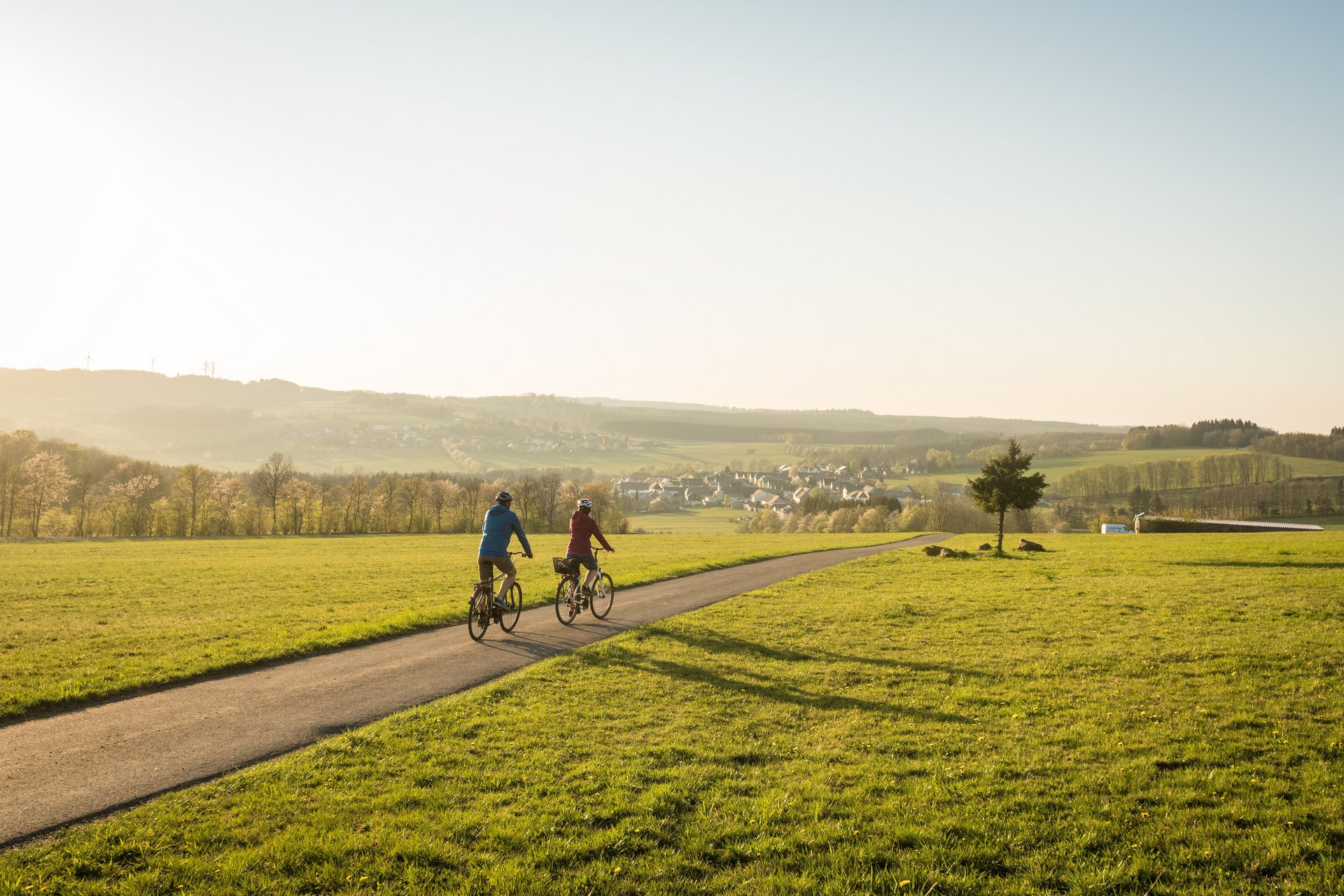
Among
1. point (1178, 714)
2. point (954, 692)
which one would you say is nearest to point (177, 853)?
point (954, 692)

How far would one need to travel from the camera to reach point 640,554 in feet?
162

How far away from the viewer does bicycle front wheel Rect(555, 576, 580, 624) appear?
19.3 m

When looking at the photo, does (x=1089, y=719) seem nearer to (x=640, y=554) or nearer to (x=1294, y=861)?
(x=1294, y=861)

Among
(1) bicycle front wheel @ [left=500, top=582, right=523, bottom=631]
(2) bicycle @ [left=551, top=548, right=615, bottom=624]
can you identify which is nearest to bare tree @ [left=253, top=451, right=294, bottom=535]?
(2) bicycle @ [left=551, top=548, right=615, bottom=624]

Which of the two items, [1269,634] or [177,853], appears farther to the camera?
[1269,634]

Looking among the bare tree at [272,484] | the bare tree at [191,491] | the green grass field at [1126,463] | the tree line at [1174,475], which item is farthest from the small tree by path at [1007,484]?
the green grass field at [1126,463]

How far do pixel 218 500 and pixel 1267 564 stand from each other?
334 feet

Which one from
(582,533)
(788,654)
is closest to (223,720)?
(582,533)

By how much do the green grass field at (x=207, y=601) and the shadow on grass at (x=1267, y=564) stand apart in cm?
2151

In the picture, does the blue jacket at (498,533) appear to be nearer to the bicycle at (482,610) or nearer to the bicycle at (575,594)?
the bicycle at (482,610)

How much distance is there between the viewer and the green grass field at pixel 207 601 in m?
14.2

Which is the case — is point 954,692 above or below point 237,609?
above

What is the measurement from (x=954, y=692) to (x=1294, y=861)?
589 centimetres

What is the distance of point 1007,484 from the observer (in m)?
45.3
